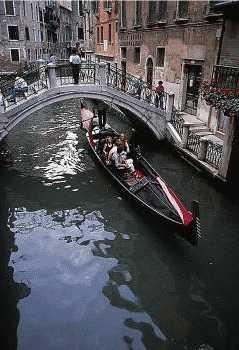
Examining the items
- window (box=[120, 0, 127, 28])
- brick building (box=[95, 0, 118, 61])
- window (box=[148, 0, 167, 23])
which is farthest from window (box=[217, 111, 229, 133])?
brick building (box=[95, 0, 118, 61])

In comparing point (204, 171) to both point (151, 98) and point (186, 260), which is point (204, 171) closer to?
point (186, 260)

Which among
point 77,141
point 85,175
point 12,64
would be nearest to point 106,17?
point 12,64

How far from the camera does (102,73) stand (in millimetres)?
11961

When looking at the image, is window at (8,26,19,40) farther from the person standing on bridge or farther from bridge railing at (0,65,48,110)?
the person standing on bridge

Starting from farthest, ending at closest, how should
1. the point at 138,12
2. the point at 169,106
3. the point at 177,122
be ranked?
the point at 138,12
the point at 169,106
the point at 177,122

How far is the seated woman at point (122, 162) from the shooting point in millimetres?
9609

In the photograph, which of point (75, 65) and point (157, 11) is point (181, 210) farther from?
point (157, 11)

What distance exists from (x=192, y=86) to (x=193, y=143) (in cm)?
377

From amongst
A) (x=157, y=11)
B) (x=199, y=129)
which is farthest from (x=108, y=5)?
(x=199, y=129)

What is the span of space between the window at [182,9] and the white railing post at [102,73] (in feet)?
Result: 14.8

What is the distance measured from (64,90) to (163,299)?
8.30 m

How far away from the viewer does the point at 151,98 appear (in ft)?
46.6

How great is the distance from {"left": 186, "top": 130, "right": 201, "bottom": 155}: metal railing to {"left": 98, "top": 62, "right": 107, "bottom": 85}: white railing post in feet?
12.2

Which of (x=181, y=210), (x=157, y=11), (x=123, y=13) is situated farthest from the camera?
(x=123, y=13)
